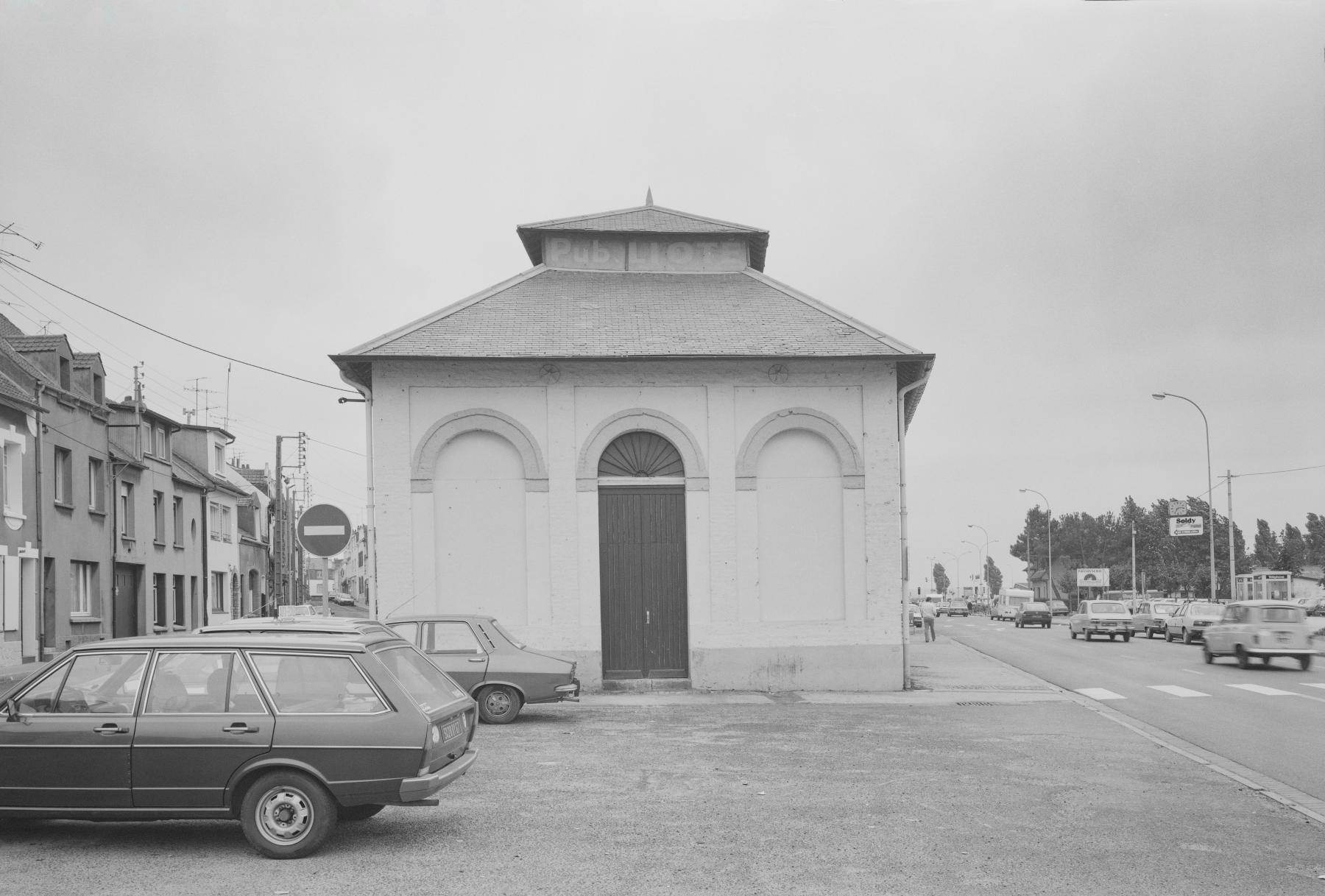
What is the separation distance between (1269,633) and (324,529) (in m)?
22.5

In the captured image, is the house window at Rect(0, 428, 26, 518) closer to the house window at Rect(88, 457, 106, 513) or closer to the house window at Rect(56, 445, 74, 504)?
the house window at Rect(56, 445, 74, 504)

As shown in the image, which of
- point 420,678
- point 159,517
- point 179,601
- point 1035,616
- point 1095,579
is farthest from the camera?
point 1095,579

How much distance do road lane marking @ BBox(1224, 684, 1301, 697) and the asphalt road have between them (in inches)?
0.6

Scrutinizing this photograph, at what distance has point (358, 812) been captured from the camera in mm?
8672

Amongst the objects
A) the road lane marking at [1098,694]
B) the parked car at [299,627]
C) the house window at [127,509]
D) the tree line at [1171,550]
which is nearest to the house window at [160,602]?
the house window at [127,509]

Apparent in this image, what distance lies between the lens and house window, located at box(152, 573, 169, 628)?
40094 mm

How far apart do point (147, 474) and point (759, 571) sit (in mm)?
26597

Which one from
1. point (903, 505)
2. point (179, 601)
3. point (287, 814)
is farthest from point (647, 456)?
point (179, 601)

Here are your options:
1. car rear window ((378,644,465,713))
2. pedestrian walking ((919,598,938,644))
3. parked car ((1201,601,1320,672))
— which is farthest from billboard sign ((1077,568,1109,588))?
car rear window ((378,644,465,713))

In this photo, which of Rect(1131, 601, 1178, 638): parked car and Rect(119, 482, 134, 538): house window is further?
Rect(1131, 601, 1178, 638): parked car

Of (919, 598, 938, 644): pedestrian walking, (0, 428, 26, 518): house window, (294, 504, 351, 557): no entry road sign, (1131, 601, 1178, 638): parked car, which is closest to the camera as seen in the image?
(294, 504, 351, 557): no entry road sign

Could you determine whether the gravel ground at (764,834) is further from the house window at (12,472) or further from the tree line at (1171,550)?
the tree line at (1171,550)

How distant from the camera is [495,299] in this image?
21797 millimetres

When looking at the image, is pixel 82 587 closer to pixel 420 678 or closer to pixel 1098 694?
pixel 1098 694
